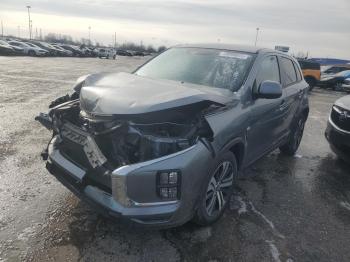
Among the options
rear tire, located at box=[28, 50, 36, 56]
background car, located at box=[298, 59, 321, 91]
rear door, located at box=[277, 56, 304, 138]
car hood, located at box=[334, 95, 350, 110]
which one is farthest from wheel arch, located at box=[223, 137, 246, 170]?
rear tire, located at box=[28, 50, 36, 56]

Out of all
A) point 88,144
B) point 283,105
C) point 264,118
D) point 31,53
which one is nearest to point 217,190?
point 264,118

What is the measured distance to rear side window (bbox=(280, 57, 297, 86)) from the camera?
5375 mm

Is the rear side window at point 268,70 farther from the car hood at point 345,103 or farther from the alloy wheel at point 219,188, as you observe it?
the car hood at point 345,103

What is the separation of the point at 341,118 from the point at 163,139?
3749mm

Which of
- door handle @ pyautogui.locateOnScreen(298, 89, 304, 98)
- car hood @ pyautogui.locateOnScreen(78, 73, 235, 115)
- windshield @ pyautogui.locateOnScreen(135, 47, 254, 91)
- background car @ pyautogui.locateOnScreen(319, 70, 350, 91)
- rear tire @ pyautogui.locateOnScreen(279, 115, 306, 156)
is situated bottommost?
background car @ pyautogui.locateOnScreen(319, 70, 350, 91)

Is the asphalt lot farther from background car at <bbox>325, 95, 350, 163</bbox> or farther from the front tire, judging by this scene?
background car at <bbox>325, 95, 350, 163</bbox>

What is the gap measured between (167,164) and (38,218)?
1605mm

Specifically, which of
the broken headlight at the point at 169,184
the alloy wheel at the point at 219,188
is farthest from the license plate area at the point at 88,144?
the alloy wheel at the point at 219,188

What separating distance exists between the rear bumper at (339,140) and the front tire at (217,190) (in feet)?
8.05

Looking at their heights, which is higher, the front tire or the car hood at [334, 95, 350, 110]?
the car hood at [334, 95, 350, 110]

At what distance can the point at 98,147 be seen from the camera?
10.5ft

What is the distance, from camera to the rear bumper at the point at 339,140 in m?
5.41

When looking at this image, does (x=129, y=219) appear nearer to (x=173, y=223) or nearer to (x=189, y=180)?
(x=173, y=223)

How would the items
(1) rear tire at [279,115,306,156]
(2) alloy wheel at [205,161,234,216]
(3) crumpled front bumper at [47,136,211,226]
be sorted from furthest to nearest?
(1) rear tire at [279,115,306,156], (2) alloy wheel at [205,161,234,216], (3) crumpled front bumper at [47,136,211,226]
